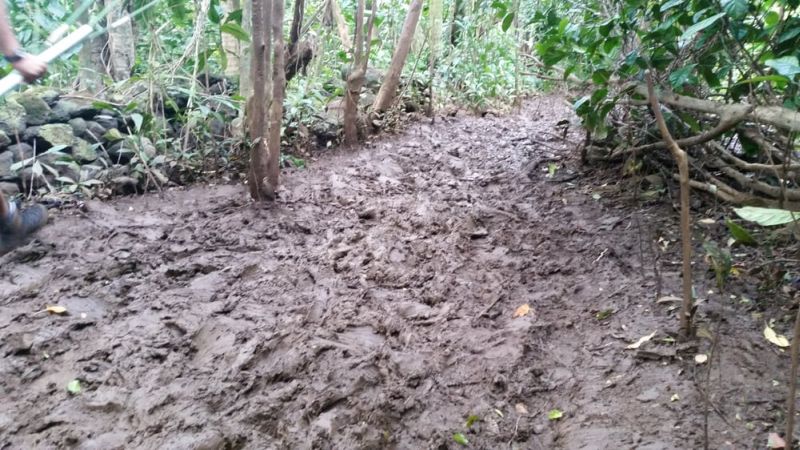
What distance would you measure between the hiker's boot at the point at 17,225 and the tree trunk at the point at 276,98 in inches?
52.6

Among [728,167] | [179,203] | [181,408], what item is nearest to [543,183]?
[728,167]

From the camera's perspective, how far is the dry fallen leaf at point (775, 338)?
2.12m

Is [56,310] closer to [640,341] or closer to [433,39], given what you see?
[640,341]

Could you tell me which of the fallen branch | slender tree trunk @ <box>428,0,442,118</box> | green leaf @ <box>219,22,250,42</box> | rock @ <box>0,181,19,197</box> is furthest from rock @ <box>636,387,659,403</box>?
slender tree trunk @ <box>428,0,442,118</box>

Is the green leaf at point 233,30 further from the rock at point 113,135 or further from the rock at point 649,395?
the rock at point 649,395

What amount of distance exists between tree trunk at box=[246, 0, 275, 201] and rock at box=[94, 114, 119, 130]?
1.22m

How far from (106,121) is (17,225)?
1.63m

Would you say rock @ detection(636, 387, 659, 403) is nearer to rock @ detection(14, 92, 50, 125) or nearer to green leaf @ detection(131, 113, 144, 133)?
green leaf @ detection(131, 113, 144, 133)

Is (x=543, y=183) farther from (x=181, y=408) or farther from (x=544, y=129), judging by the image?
(x=181, y=408)

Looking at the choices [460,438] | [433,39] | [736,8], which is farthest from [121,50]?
[736,8]

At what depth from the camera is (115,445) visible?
183 cm

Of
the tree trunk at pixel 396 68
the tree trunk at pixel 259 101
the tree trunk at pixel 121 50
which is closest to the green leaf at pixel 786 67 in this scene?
the tree trunk at pixel 259 101

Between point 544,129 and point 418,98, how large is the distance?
153cm

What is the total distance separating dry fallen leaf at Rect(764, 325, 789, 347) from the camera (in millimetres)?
2117
